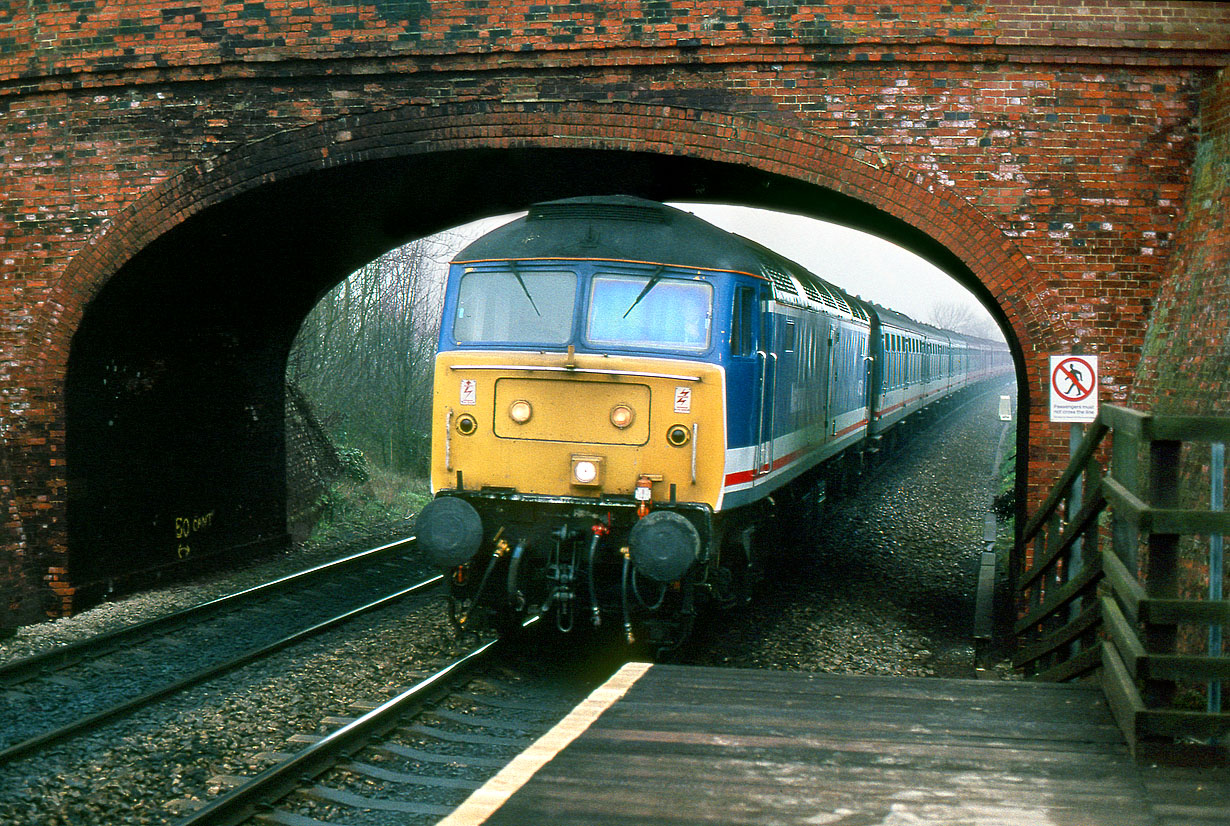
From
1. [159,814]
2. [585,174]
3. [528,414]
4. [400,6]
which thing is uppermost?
[400,6]

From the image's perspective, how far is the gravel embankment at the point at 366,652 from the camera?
588 centimetres

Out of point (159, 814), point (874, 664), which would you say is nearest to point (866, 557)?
point (874, 664)

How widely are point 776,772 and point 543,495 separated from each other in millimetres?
4572

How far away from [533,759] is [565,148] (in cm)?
729

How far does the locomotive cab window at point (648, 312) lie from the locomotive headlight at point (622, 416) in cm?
46

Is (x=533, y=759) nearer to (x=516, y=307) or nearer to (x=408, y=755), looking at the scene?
(x=408, y=755)

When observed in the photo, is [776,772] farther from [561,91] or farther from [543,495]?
[561,91]

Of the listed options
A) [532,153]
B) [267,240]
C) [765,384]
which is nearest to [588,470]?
[765,384]

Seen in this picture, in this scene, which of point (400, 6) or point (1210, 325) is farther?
point (400, 6)

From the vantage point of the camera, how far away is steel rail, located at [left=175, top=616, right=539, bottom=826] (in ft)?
17.3

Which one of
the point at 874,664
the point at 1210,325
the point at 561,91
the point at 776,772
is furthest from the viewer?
the point at 561,91

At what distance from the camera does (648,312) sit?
7.82 m

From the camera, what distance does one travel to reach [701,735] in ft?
12.2

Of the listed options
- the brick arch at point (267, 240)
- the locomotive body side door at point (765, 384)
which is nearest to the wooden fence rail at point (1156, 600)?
the locomotive body side door at point (765, 384)
